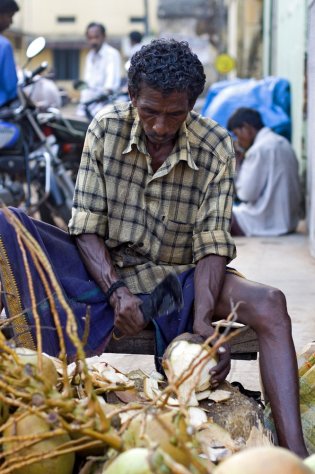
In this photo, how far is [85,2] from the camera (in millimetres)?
41500

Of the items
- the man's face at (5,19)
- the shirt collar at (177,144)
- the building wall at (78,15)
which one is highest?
the shirt collar at (177,144)

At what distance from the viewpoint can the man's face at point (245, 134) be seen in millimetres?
8242

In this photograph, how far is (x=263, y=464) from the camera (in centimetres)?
165

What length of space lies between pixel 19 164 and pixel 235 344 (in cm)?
478

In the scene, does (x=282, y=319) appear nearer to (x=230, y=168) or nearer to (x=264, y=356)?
(x=264, y=356)

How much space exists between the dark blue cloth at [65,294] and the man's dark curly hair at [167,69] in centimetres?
59

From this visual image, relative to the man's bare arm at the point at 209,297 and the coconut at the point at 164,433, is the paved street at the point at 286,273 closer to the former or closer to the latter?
the man's bare arm at the point at 209,297

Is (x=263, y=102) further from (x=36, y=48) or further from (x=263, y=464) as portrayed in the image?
(x=263, y=464)

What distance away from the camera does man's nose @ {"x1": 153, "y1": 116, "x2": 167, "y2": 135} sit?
298cm

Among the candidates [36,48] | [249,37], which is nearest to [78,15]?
[249,37]

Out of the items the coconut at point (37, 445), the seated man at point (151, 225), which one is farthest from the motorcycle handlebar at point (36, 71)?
the coconut at point (37, 445)

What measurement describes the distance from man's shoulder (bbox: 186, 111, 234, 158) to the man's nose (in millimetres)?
234

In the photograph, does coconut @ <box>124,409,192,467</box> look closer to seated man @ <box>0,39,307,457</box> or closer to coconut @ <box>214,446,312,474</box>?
coconut @ <box>214,446,312,474</box>

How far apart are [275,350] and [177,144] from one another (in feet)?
2.68
